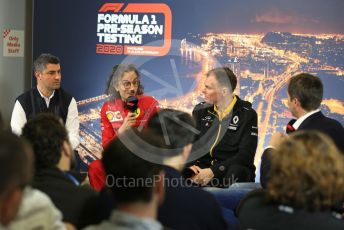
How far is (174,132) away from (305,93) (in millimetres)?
1329

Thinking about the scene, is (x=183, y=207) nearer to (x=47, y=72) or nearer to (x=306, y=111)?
(x=306, y=111)

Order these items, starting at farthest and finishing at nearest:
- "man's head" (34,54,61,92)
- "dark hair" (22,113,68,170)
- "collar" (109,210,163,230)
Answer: "man's head" (34,54,61,92)
"dark hair" (22,113,68,170)
"collar" (109,210,163,230)

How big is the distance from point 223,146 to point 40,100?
173cm

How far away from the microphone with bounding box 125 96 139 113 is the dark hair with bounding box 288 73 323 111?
145cm

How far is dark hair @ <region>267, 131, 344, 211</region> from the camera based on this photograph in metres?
2.04

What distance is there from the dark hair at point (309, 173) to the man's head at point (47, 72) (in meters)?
3.28

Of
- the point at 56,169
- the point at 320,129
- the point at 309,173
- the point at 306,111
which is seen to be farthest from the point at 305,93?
the point at 56,169

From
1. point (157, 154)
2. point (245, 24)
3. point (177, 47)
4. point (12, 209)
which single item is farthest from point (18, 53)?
point (12, 209)

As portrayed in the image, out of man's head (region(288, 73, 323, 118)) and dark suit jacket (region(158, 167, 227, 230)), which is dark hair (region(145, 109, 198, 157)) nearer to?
dark suit jacket (region(158, 167, 227, 230))

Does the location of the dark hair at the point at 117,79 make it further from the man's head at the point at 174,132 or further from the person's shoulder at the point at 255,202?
the person's shoulder at the point at 255,202

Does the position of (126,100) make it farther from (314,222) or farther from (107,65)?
(314,222)

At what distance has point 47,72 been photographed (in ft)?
16.4

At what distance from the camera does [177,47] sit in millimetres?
5582

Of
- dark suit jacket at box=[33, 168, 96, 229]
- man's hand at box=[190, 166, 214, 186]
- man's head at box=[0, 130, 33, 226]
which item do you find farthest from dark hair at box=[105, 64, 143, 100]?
man's head at box=[0, 130, 33, 226]
